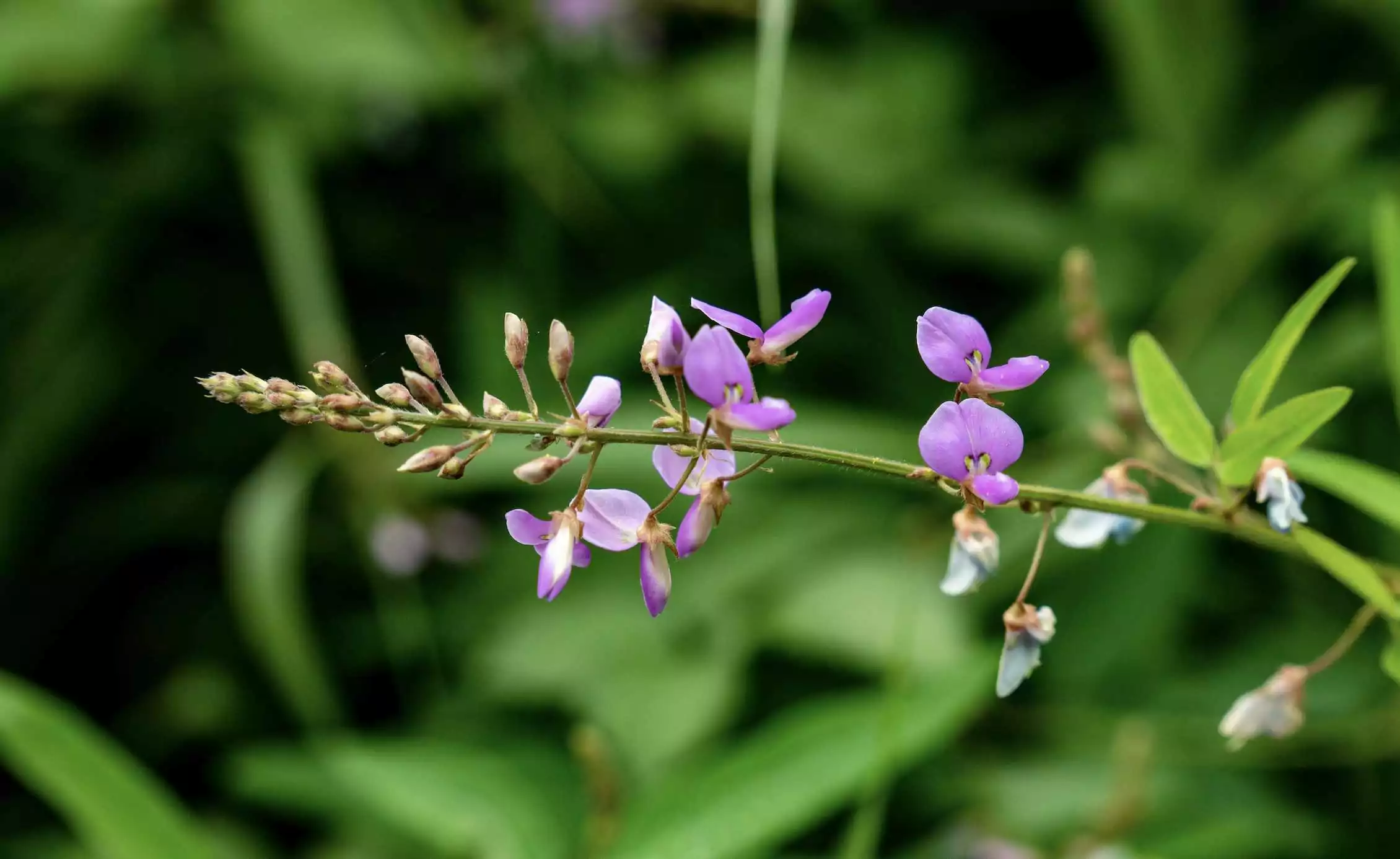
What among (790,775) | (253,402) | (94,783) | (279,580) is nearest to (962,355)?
(253,402)

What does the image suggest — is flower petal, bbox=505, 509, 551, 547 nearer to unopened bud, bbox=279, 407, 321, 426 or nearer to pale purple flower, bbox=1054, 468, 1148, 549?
unopened bud, bbox=279, 407, 321, 426

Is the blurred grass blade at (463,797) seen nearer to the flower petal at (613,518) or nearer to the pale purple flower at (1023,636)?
the flower petal at (613,518)

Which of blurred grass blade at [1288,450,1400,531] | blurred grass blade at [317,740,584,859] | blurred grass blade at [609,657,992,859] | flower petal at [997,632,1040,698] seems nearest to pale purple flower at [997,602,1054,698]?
flower petal at [997,632,1040,698]

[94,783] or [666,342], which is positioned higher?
[666,342]

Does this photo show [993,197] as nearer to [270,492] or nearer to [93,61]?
[270,492]

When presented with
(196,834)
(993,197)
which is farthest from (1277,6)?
(196,834)

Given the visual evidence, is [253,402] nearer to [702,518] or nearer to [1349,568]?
[702,518]
